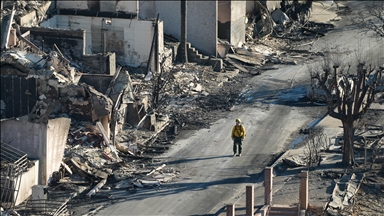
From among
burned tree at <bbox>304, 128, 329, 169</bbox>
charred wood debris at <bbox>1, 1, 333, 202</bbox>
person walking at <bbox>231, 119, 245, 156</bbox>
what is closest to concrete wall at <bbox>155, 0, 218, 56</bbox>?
charred wood debris at <bbox>1, 1, 333, 202</bbox>

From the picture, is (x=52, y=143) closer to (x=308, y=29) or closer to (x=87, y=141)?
(x=87, y=141)

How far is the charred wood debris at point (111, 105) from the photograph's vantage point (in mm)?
34250

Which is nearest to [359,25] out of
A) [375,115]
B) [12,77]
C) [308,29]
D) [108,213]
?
[308,29]

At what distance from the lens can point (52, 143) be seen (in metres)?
33.6

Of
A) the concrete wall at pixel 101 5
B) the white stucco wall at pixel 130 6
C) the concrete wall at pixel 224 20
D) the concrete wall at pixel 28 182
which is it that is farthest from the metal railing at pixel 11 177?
the concrete wall at pixel 224 20

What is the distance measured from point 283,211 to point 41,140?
25.5 feet

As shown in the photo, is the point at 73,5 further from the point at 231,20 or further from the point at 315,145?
the point at 315,145

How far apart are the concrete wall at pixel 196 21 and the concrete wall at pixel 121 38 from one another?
3300 millimetres

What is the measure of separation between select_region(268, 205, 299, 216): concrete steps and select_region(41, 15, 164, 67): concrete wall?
1506 centimetres

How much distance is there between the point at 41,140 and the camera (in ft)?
110

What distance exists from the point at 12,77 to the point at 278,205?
1086 centimetres

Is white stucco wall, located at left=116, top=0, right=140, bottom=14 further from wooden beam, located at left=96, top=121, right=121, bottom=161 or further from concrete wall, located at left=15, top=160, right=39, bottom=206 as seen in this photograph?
concrete wall, located at left=15, top=160, right=39, bottom=206

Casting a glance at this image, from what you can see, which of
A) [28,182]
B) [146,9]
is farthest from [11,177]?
[146,9]

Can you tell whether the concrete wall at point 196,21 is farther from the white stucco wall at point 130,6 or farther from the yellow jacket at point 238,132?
the yellow jacket at point 238,132
